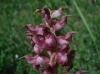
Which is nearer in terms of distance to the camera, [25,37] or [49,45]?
[49,45]

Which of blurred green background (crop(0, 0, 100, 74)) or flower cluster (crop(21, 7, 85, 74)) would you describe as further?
blurred green background (crop(0, 0, 100, 74))

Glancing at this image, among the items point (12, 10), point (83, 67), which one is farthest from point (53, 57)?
point (12, 10)

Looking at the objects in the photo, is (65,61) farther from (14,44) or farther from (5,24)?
(5,24)

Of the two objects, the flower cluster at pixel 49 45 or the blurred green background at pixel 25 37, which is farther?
the blurred green background at pixel 25 37
